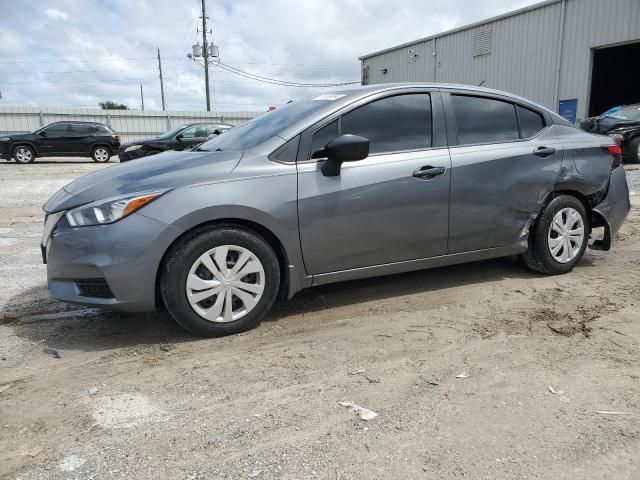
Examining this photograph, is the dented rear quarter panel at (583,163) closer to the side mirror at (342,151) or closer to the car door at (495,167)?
the car door at (495,167)

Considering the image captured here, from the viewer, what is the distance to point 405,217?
3.81 m

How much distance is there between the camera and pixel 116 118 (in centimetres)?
2969

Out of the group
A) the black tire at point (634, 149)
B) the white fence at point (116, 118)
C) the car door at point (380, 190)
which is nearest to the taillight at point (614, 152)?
the car door at point (380, 190)

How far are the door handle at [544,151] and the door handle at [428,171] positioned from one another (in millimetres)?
990

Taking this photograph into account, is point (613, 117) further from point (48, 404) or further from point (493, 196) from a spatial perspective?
point (48, 404)

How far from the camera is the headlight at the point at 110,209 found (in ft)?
10.4

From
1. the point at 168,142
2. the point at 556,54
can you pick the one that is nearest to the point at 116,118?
the point at 168,142

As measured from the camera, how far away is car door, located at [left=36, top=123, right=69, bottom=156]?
1878 cm

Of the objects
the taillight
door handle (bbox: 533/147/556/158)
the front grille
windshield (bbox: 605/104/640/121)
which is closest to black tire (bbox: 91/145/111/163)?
windshield (bbox: 605/104/640/121)

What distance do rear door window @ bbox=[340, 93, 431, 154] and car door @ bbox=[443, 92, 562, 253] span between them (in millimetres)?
223

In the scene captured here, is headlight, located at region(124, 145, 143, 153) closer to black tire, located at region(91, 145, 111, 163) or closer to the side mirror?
black tire, located at region(91, 145, 111, 163)

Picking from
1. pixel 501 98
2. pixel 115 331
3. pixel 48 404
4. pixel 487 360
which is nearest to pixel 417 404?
pixel 487 360

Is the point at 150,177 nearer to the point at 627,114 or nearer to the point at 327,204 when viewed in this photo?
the point at 327,204

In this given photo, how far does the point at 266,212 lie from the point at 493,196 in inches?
73.7
